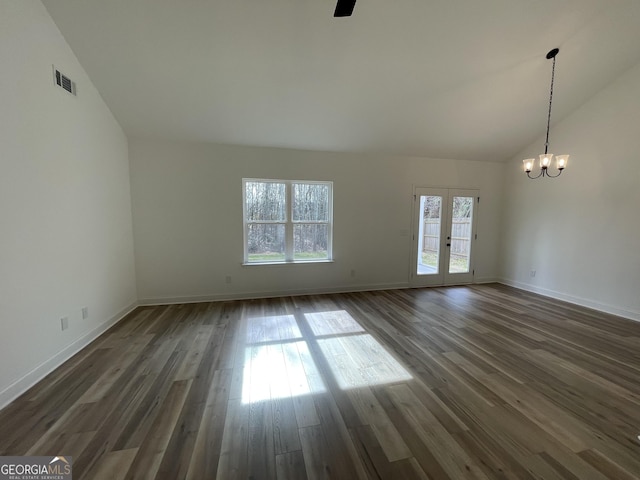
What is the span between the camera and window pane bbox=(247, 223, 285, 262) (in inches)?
183

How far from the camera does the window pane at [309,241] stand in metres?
4.85

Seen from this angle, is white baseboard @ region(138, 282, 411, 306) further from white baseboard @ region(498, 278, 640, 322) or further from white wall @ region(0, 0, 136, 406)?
white baseboard @ region(498, 278, 640, 322)

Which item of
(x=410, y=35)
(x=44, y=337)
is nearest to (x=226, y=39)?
(x=410, y=35)

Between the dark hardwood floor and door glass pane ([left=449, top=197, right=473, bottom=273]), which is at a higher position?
door glass pane ([left=449, top=197, right=473, bottom=273])

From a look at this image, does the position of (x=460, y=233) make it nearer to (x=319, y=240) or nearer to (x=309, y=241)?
(x=319, y=240)

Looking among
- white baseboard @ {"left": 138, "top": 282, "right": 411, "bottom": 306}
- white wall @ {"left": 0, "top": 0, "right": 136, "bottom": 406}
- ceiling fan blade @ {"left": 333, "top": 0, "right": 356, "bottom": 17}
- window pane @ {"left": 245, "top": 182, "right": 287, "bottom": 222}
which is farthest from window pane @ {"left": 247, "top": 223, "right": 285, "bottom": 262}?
ceiling fan blade @ {"left": 333, "top": 0, "right": 356, "bottom": 17}

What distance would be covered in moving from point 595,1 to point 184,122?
5.17m

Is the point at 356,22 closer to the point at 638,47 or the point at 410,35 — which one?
the point at 410,35

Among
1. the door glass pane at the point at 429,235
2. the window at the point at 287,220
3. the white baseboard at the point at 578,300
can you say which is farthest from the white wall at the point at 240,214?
the white baseboard at the point at 578,300

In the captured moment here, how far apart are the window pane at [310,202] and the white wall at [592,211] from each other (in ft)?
13.5

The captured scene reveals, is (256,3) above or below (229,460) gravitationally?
above

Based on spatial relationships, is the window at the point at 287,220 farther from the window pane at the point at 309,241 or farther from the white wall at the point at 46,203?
the white wall at the point at 46,203

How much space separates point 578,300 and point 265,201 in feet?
18.6

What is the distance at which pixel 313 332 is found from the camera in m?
3.26
